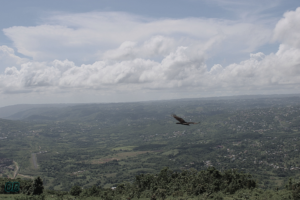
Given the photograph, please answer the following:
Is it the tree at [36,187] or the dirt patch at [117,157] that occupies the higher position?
the tree at [36,187]

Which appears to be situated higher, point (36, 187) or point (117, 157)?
point (36, 187)

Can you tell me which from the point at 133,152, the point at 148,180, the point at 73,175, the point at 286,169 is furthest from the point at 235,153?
the point at 148,180

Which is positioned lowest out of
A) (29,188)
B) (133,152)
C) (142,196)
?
(133,152)

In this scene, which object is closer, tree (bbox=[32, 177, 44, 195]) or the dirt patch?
tree (bbox=[32, 177, 44, 195])

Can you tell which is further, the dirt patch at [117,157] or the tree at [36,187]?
the dirt patch at [117,157]

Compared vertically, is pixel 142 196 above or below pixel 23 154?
above

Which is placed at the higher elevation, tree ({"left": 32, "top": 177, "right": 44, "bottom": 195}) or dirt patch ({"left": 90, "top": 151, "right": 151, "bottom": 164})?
tree ({"left": 32, "top": 177, "right": 44, "bottom": 195})

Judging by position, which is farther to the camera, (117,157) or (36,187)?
(117,157)

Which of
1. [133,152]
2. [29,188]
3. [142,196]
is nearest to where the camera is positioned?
[29,188]

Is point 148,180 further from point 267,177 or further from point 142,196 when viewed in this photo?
point 267,177

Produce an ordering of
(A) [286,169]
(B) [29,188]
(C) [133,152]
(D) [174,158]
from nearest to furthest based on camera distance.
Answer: (B) [29,188] → (A) [286,169] → (D) [174,158] → (C) [133,152]

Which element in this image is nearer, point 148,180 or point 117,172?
point 148,180
